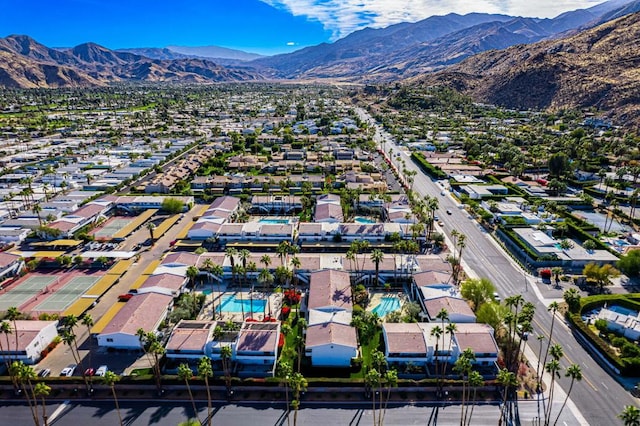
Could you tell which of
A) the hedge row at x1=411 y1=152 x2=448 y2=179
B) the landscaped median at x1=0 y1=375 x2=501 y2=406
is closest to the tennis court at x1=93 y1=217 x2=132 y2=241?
the landscaped median at x1=0 y1=375 x2=501 y2=406

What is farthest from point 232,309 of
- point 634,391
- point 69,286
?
point 634,391

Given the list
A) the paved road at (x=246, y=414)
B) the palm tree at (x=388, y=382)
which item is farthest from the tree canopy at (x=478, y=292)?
the palm tree at (x=388, y=382)

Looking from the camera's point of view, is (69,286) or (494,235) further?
(494,235)

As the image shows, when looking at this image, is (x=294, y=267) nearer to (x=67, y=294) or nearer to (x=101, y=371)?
(x=101, y=371)

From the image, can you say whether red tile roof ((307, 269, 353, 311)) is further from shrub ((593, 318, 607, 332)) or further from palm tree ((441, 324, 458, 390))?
shrub ((593, 318, 607, 332))

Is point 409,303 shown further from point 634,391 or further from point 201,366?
point 201,366

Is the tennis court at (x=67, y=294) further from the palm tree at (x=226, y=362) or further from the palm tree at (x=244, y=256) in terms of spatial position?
the palm tree at (x=226, y=362)
